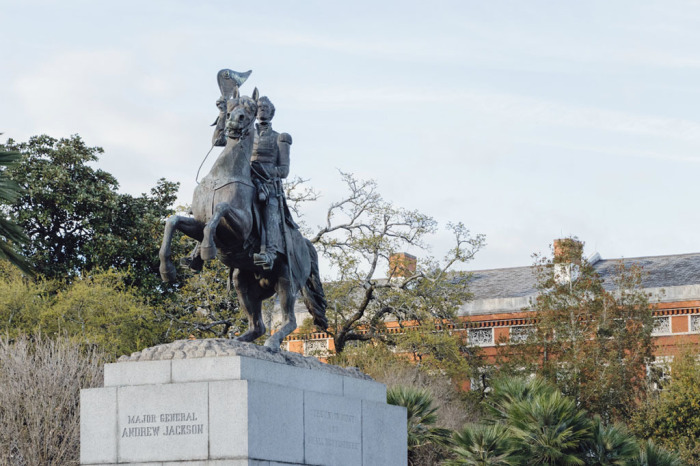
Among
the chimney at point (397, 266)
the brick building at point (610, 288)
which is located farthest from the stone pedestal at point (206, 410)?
the brick building at point (610, 288)

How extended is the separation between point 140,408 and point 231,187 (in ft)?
9.23

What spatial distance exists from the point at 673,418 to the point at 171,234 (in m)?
29.0

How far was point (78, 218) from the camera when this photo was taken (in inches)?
1694

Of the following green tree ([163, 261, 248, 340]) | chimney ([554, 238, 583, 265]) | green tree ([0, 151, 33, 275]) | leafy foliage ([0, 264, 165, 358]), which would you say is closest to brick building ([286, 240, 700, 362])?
chimney ([554, 238, 583, 265])

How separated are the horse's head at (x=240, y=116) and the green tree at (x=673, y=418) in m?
26.9

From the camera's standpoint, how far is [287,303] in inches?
625

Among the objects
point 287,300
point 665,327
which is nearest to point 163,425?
point 287,300

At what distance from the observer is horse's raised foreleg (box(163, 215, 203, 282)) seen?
45.9 feet

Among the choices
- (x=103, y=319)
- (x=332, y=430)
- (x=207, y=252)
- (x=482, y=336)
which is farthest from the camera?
(x=482, y=336)

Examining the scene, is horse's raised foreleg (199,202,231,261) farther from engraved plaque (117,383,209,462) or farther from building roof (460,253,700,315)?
building roof (460,253,700,315)

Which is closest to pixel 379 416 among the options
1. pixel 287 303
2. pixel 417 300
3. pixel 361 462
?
pixel 361 462

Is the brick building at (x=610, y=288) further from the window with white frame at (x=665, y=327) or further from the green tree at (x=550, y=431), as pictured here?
the green tree at (x=550, y=431)

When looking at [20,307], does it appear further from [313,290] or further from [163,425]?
[163,425]

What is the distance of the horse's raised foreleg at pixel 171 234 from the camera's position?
45.9 feet
